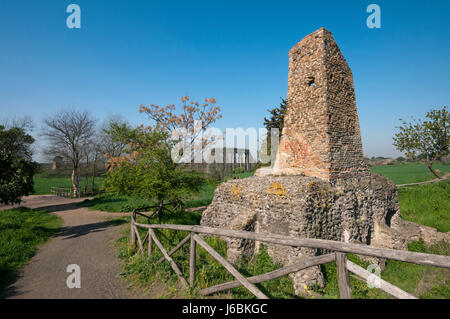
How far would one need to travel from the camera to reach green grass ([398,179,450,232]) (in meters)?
13.6

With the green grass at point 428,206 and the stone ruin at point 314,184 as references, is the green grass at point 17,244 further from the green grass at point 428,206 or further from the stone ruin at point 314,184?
the green grass at point 428,206

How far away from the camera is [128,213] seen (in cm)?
1630

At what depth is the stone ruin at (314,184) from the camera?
21.8 feet

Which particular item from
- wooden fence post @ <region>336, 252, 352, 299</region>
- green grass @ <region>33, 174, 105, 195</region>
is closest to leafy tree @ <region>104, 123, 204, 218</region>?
wooden fence post @ <region>336, 252, 352, 299</region>

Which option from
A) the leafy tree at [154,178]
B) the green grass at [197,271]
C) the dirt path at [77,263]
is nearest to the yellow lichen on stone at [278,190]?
the green grass at [197,271]

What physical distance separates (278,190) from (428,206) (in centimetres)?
1724

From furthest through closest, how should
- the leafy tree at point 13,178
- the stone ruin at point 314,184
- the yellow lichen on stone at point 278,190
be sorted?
the leafy tree at point 13,178 < the yellow lichen on stone at point 278,190 < the stone ruin at point 314,184

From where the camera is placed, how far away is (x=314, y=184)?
22.5 feet

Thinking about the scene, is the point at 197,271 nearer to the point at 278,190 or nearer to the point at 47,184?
the point at 278,190

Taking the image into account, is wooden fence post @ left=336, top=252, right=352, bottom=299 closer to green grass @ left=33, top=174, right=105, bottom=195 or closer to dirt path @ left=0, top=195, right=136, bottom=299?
dirt path @ left=0, top=195, right=136, bottom=299

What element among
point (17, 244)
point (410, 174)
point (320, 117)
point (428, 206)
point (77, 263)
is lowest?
point (428, 206)

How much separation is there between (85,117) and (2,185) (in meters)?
19.3

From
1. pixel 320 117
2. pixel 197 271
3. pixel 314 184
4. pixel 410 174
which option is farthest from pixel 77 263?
pixel 410 174

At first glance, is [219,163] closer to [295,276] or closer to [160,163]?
[160,163]
